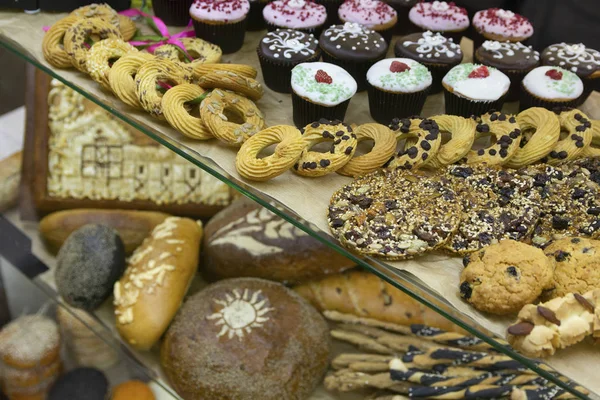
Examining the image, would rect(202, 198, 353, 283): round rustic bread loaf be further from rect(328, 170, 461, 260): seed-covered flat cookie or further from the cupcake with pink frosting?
the cupcake with pink frosting

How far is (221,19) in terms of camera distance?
77.4 inches

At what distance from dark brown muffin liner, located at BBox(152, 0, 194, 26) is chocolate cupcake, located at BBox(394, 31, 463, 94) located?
2.40 feet

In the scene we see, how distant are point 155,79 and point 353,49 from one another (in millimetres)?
557

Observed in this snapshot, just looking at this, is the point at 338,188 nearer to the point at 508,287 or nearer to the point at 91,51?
the point at 508,287

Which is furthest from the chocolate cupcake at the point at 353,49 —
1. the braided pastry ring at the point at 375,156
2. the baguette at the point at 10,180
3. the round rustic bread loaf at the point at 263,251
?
the baguette at the point at 10,180

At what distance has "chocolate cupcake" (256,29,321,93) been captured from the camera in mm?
1780

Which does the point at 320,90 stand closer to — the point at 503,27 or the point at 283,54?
the point at 283,54

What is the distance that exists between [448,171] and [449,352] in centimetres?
60

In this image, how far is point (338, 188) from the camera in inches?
59.6

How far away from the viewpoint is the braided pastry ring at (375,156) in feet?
4.94

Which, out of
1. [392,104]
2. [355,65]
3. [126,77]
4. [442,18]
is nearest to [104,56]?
[126,77]

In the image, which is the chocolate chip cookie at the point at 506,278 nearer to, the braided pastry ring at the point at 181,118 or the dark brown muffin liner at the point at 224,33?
the braided pastry ring at the point at 181,118

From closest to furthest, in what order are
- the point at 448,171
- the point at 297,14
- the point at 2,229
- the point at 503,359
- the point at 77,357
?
the point at 448,171, the point at 503,359, the point at 297,14, the point at 77,357, the point at 2,229

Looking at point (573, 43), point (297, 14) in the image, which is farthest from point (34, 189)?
point (573, 43)
